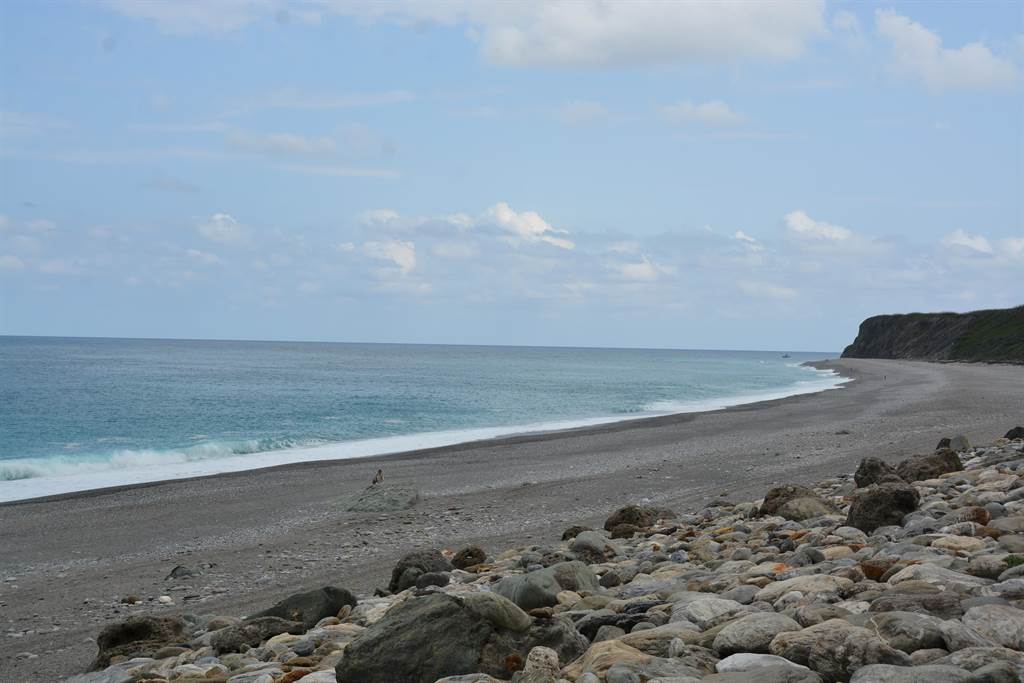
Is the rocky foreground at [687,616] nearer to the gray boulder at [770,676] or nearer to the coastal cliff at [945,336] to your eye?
the gray boulder at [770,676]

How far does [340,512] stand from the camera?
656 inches

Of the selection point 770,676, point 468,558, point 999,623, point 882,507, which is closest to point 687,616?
point 770,676

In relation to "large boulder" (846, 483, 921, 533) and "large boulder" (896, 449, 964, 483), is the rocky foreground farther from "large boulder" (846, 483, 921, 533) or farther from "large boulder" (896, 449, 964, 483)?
"large boulder" (896, 449, 964, 483)

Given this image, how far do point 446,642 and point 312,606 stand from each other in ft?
10.4

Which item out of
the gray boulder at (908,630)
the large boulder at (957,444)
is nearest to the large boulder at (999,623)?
the gray boulder at (908,630)

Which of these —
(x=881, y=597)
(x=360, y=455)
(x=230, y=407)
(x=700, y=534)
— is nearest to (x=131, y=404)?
(x=230, y=407)

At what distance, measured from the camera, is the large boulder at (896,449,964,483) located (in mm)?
12930

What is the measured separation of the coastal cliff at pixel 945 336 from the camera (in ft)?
299

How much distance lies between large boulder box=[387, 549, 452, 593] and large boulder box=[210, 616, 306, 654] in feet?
5.46

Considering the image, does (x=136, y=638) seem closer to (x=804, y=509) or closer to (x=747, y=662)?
(x=747, y=662)

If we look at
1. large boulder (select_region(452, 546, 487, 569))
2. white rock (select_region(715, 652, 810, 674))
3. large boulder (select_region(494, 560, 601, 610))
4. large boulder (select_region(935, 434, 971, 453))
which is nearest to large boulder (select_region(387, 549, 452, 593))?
large boulder (select_region(452, 546, 487, 569))

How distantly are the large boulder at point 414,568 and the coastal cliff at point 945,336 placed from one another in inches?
3251

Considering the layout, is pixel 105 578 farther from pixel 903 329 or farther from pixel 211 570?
pixel 903 329

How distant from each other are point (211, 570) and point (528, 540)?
461 cm
